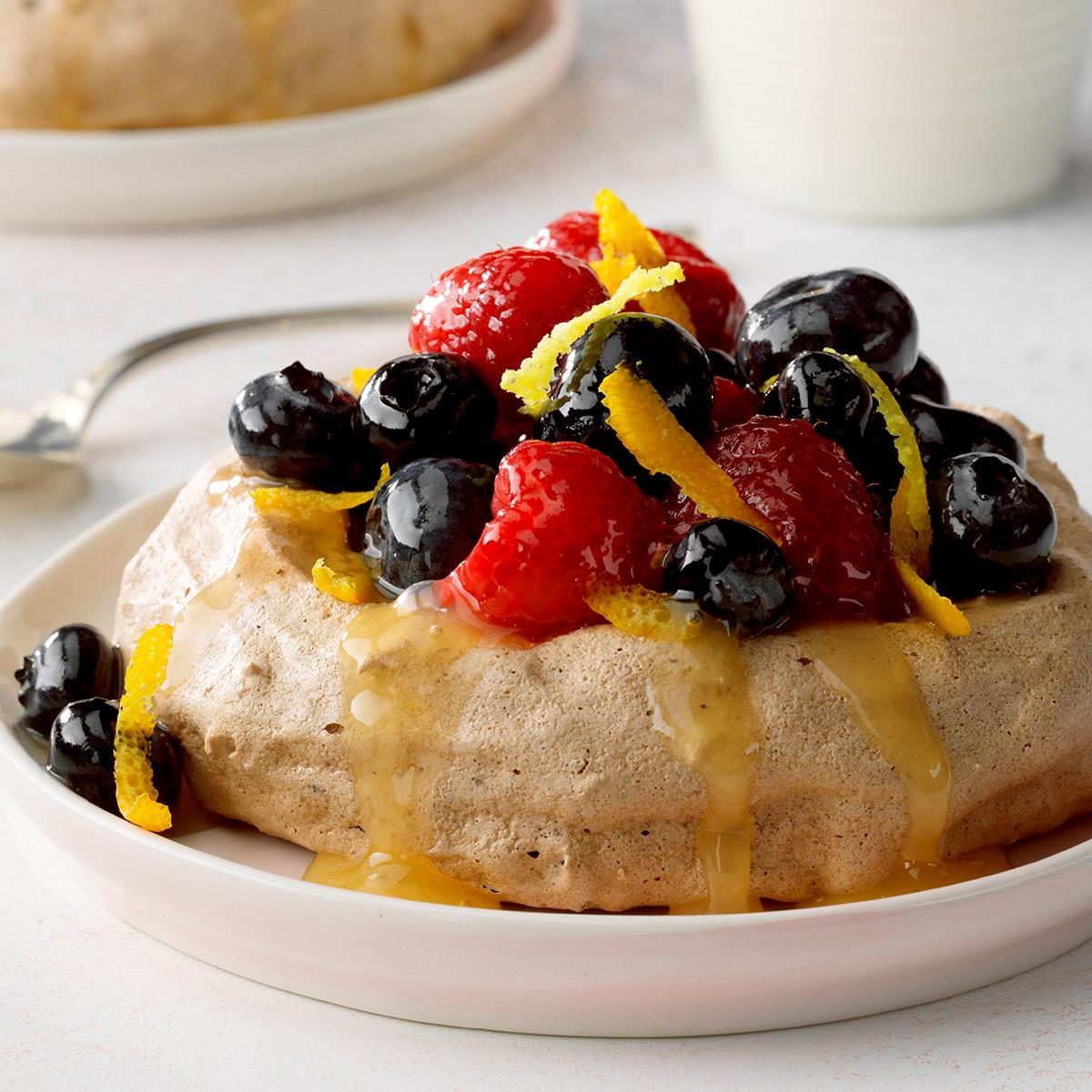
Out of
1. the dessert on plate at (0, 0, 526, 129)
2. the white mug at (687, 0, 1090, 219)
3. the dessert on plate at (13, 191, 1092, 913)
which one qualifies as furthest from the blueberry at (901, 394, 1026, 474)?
the dessert on plate at (0, 0, 526, 129)

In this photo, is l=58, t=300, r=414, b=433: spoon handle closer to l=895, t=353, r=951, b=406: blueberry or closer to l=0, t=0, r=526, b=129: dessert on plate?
l=0, t=0, r=526, b=129: dessert on plate

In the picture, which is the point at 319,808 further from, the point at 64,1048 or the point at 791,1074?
the point at 791,1074

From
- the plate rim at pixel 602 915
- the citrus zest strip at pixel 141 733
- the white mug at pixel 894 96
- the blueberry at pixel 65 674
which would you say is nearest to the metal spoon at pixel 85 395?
the white mug at pixel 894 96

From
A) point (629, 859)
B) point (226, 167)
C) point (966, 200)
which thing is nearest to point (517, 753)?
point (629, 859)

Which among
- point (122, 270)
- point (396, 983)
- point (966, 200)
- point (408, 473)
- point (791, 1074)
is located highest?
point (408, 473)

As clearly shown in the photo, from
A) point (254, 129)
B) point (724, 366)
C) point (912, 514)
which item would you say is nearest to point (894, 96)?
point (254, 129)

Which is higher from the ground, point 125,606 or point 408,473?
point 408,473
